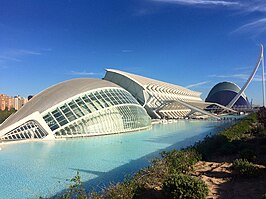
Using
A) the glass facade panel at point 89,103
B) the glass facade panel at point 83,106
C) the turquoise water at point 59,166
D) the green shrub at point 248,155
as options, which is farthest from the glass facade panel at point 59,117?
the green shrub at point 248,155

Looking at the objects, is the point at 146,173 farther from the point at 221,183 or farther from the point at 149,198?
the point at 221,183

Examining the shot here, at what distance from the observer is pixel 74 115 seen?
84.6ft

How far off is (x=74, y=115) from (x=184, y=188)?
2015 centimetres

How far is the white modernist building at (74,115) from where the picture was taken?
2470 cm

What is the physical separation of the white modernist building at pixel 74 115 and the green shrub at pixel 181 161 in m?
15.7

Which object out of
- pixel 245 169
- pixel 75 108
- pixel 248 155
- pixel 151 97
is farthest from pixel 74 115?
pixel 151 97

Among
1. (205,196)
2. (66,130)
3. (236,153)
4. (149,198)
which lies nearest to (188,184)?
(205,196)

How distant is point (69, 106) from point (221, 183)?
65.2ft

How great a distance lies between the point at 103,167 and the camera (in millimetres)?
12953

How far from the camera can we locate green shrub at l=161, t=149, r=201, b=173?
32.2 ft

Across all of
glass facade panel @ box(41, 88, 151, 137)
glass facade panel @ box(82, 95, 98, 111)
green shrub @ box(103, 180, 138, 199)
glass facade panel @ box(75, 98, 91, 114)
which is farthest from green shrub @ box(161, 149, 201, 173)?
glass facade panel @ box(82, 95, 98, 111)

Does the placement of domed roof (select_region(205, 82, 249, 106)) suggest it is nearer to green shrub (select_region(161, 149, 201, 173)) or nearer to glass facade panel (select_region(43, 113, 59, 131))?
glass facade panel (select_region(43, 113, 59, 131))

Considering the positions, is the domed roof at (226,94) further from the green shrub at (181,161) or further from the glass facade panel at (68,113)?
the green shrub at (181,161)

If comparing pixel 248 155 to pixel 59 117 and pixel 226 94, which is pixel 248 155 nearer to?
pixel 59 117
